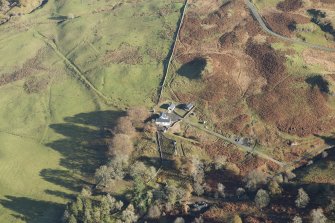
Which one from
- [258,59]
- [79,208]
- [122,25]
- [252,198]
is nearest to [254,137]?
[252,198]

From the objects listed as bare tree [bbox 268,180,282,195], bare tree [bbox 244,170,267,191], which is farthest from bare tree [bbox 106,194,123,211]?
bare tree [bbox 268,180,282,195]

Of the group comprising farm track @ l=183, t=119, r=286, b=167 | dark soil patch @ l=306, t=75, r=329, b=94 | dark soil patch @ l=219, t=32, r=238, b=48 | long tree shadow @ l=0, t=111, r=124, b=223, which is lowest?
farm track @ l=183, t=119, r=286, b=167

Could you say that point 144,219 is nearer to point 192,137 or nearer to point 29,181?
point 192,137

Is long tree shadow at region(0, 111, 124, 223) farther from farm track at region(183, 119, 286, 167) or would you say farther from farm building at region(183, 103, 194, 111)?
farm track at region(183, 119, 286, 167)

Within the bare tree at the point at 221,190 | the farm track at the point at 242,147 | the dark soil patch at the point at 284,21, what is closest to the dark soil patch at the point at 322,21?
the dark soil patch at the point at 284,21

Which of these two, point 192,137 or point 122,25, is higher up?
point 122,25

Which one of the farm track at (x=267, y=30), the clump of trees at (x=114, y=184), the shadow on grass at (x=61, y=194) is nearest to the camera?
the clump of trees at (x=114, y=184)

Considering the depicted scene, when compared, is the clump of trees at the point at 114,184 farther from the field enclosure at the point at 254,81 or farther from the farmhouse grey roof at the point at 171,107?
the field enclosure at the point at 254,81
